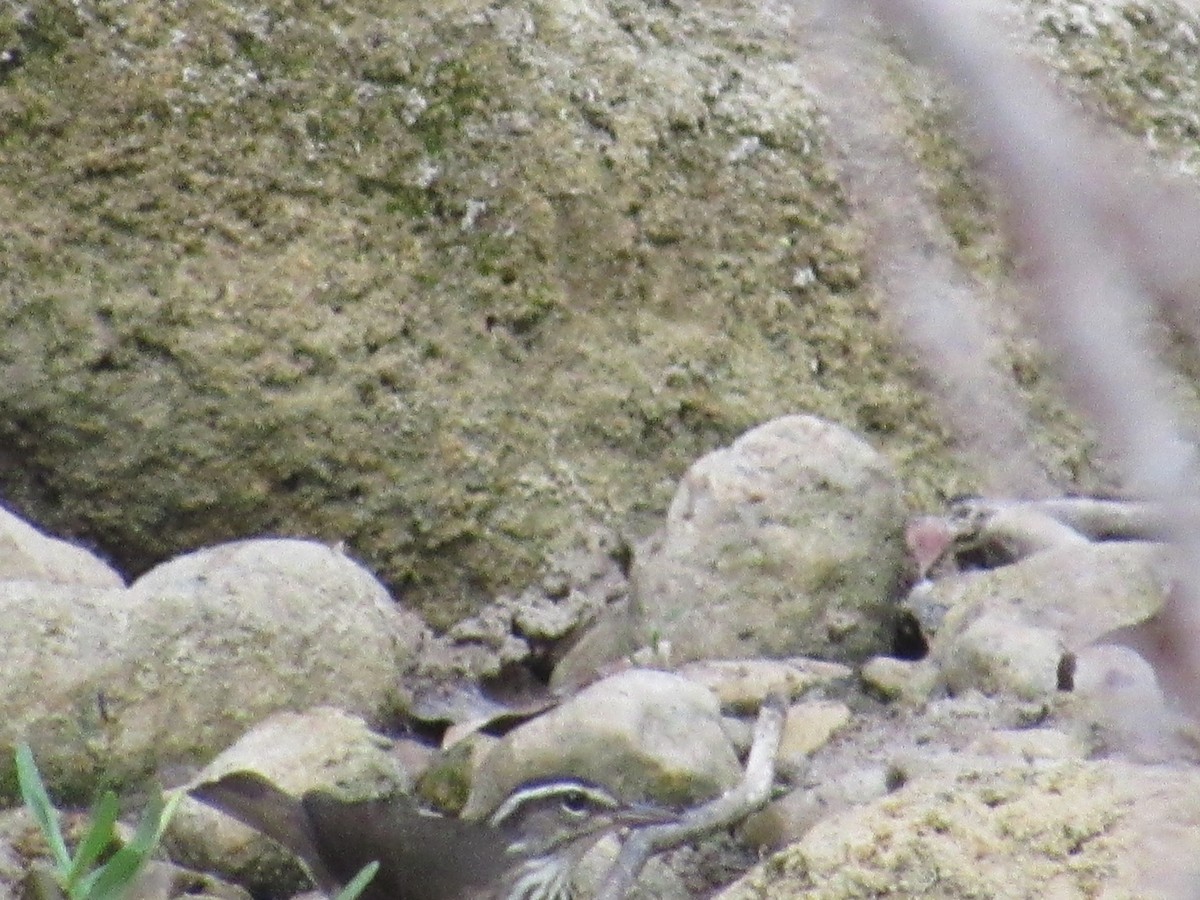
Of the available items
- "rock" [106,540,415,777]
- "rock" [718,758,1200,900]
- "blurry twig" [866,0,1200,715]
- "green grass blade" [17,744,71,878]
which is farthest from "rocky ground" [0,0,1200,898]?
"blurry twig" [866,0,1200,715]

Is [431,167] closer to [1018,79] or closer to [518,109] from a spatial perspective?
[518,109]

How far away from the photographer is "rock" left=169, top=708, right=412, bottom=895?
3.78m

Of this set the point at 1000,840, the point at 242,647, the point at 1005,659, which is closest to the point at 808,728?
the point at 1005,659

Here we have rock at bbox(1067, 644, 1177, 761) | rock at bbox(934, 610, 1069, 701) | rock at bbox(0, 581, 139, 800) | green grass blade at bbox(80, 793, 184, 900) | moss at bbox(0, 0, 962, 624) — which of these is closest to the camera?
green grass blade at bbox(80, 793, 184, 900)

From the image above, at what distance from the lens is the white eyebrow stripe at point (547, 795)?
3.68 meters

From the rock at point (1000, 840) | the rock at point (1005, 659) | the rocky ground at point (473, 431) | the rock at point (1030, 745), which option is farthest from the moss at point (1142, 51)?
the rock at point (1000, 840)

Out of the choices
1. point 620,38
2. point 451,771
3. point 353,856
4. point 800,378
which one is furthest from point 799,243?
point 353,856

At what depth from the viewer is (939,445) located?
4.98 metres

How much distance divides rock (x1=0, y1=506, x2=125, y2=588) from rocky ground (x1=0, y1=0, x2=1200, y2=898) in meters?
0.01

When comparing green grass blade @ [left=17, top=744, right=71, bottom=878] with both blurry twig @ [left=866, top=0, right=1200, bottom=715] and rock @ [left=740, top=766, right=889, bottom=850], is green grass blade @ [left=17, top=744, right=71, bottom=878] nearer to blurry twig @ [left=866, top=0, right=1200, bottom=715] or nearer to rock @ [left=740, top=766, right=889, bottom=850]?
rock @ [left=740, top=766, right=889, bottom=850]

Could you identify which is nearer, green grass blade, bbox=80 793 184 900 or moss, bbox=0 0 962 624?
green grass blade, bbox=80 793 184 900

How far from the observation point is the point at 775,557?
14.4 ft

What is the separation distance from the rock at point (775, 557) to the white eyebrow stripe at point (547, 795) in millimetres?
619

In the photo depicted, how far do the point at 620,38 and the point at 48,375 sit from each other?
1467 mm
